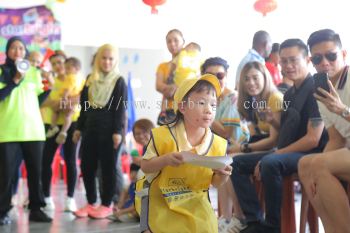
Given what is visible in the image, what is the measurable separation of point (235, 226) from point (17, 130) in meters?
1.54

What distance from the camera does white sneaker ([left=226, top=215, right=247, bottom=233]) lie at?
8.11 ft

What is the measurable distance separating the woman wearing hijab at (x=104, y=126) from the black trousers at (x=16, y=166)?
0.31 metres

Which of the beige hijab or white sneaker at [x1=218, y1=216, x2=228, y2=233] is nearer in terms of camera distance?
white sneaker at [x1=218, y1=216, x2=228, y2=233]

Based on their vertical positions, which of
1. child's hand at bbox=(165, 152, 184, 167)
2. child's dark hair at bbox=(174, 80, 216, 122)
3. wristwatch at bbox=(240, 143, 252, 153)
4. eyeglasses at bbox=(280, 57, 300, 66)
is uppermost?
eyeglasses at bbox=(280, 57, 300, 66)

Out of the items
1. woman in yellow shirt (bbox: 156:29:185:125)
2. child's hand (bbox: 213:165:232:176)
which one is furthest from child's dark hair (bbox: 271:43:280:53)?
child's hand (bbox: 213:165:232:176)

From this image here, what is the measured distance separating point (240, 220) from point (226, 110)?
705mm

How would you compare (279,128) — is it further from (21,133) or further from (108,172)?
(21,133)

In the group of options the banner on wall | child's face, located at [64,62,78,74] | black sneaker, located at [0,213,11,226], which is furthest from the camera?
the banner on wall

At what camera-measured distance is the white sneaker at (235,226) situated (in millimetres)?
2473

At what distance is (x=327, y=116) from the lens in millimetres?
2094

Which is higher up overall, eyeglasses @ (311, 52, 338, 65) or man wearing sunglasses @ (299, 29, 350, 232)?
eyeglasses @ (311, 52, 338, 65)

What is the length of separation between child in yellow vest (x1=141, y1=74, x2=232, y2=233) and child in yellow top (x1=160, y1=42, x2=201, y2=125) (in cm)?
167

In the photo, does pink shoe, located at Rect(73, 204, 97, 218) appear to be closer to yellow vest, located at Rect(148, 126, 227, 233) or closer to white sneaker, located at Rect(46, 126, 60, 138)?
white sneaker, located at Rect(46, 126, 60, 138)

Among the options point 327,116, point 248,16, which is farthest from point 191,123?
point 248,16
